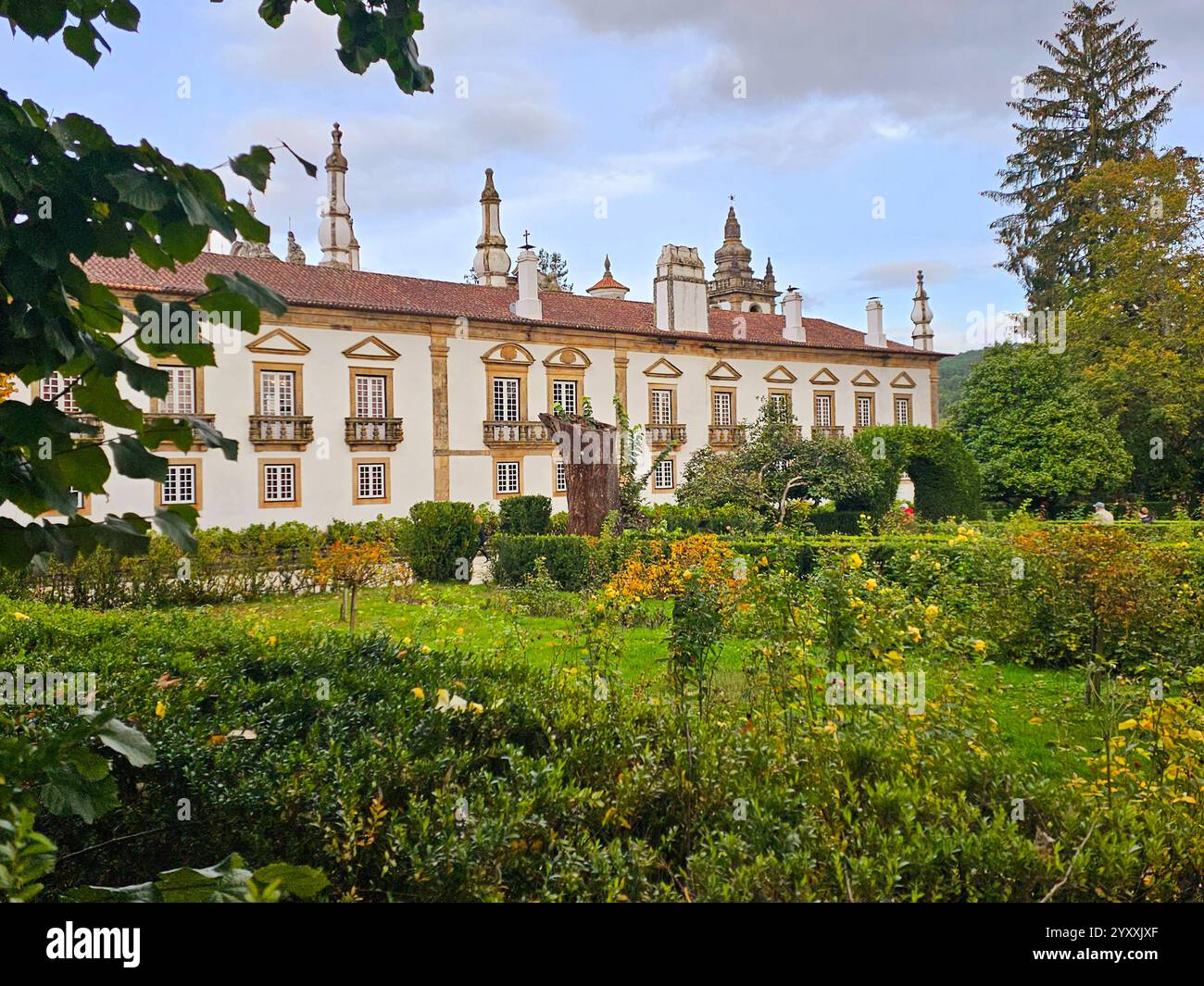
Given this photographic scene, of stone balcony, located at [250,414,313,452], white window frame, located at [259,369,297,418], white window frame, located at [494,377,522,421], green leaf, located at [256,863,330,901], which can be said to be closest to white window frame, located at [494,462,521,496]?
white window frame, located at [494,377,522,421]

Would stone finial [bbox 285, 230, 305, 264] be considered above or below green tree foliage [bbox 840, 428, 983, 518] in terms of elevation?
above

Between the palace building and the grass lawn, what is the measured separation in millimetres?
9739

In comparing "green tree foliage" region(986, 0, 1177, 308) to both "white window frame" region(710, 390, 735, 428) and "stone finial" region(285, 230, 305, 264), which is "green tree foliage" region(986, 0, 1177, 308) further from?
"stone finial" region(285, 230, 305, 264)

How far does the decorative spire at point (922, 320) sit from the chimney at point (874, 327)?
2791mm

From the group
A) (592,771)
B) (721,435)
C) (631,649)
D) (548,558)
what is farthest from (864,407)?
(592,771)

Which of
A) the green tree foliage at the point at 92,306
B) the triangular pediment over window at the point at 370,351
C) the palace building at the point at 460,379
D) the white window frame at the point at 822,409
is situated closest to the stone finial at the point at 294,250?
the palace building at the point at 460,379

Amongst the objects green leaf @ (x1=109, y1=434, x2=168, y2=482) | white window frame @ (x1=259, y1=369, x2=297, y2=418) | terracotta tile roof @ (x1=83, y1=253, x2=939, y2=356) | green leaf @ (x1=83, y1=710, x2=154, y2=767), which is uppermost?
terracotta tile roof @ (x1=83, y1=253, x2=939, y2=356)

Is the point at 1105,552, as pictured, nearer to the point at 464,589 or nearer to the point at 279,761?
the point at 279,761

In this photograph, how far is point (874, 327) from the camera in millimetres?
36469

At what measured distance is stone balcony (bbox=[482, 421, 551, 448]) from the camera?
27844 millimetres

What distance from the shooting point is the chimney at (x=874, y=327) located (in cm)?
3625

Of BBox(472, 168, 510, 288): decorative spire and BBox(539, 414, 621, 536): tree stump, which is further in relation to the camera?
BBox(472, 168, 510, 288): decorative spire

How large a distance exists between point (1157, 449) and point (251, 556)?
28014 mm
